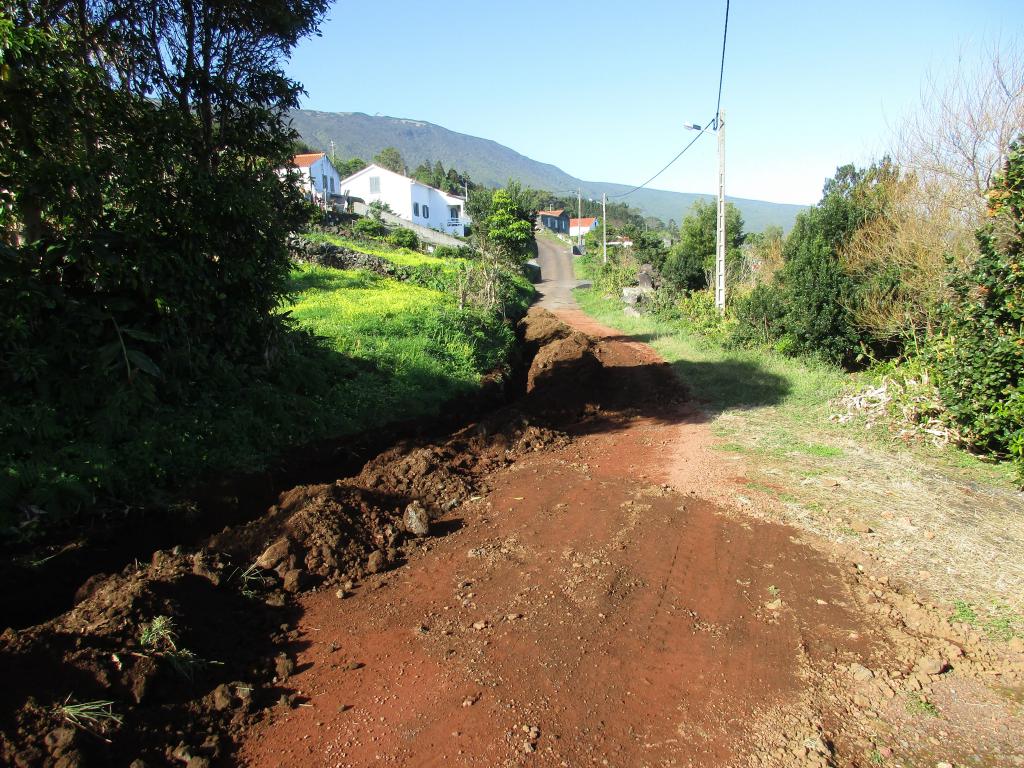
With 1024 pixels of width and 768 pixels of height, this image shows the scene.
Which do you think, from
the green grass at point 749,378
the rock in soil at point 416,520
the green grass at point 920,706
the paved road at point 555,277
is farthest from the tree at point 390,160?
the green grass at point 920,706

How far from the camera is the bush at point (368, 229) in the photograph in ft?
117

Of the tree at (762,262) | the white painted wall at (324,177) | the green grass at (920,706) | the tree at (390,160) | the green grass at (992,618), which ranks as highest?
the tree at (390,160)

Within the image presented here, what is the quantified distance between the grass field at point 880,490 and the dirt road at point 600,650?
59cm

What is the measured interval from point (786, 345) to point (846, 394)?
403 centimetres

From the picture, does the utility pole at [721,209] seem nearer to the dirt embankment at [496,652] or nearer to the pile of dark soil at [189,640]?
the dirt embankment at [496,652]

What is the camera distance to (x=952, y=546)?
511 centimetres

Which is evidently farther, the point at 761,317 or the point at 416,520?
the point at 761,317

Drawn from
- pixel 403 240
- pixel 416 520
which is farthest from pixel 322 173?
pixel 416 520

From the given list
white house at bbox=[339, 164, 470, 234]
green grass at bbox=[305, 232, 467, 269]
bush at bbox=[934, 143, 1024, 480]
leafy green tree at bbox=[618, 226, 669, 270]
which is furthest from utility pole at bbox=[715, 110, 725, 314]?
white house at bbox=[339, 164, 470, 234]

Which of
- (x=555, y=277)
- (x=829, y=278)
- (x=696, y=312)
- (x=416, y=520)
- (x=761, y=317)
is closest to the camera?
(x=416, y=520)

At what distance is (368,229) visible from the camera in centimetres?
3694

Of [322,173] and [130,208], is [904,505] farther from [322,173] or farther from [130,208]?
[322,173]

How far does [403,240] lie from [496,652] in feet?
115

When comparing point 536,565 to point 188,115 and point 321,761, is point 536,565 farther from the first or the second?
point 188,115
